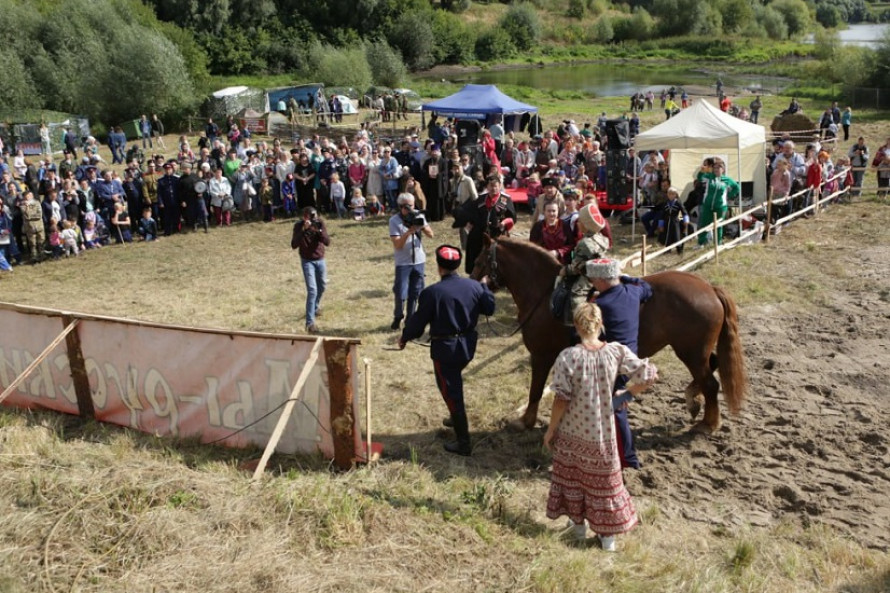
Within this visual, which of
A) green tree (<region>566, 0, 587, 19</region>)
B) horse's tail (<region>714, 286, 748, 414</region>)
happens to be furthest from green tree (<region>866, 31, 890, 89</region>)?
green tree (<region>566, 0, 587, 19</region>)

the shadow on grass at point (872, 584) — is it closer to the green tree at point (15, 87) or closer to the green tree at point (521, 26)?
the green tree at point (15, 87)

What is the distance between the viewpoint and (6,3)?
4172cm

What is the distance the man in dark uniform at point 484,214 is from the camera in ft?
31.8

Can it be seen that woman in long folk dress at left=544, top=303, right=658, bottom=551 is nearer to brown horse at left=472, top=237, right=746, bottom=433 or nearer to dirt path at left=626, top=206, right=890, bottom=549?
dirt path at left=626, top=206, right=890, bottom=549

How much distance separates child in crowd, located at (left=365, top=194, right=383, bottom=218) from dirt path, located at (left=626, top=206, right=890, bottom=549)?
9.80 meters

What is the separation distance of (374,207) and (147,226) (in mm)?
5005

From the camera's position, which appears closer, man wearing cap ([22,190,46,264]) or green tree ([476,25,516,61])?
man wearing cap ([22,190,46,264])

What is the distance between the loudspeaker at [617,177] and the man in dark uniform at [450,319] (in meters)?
11.1

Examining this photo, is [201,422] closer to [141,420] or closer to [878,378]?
[141,420]

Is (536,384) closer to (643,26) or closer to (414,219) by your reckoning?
(414,219)

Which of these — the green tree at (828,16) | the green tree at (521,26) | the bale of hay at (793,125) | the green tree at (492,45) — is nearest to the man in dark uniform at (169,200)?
the bale of hay at (793,125)

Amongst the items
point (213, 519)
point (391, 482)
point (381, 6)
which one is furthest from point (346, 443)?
point (381, 6)

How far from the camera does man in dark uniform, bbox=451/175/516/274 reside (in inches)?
382

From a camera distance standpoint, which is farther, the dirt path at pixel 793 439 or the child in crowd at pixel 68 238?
the child in crowd at pixel 68 238
